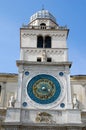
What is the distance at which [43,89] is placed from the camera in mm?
28469

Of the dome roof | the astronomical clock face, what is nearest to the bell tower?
the astronomical clock face

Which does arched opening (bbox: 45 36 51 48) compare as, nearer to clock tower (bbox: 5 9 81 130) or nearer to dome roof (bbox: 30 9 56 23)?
clock tower (bbox: 5 9 81 130)

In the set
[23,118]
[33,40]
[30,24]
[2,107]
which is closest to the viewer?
[23,118]

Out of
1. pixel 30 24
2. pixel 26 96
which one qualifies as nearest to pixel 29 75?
pixel 26 96

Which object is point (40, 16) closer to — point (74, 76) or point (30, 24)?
point (30, 24)

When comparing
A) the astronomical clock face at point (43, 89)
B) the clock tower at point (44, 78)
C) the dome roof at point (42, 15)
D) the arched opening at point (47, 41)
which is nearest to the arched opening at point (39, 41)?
the clock tower at point (44, 78)

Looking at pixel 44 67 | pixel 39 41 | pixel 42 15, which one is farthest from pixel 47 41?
pixel 42 15

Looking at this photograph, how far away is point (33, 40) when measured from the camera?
103ft

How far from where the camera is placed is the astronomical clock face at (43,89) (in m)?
28.0

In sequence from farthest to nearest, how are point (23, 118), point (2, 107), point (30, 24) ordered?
point (30, 24) → point (2, 107) → point (23, 118)

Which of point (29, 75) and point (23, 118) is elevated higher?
point (29, 75)

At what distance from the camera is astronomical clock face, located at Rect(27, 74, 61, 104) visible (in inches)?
1104

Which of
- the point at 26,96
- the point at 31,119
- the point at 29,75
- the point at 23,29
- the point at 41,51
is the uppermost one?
the point at 23,29

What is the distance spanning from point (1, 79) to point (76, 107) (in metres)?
7.59
